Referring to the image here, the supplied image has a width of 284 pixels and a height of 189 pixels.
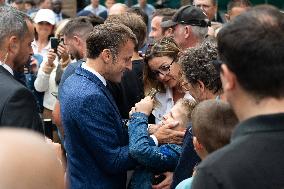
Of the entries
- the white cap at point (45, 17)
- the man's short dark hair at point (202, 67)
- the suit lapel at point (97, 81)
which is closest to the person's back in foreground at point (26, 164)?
the man's short dark hair at point (202, 67)

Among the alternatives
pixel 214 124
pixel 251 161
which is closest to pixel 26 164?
pixel 251 161

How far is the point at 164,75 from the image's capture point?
4.90m

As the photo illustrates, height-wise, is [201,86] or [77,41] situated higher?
[201,86]

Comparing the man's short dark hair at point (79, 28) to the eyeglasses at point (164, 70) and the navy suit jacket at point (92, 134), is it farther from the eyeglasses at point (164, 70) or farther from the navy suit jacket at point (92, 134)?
the navy suit jacket at point (92, 134)

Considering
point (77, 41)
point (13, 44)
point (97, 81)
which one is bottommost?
point (77, 41)

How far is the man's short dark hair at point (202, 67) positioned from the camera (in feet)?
12.9

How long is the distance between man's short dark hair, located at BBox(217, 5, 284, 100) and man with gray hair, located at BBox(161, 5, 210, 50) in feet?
12.0

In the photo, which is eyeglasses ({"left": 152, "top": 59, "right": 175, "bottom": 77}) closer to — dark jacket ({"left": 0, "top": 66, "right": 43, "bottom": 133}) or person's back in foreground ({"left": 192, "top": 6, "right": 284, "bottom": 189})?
dark jacket ({"left": 0, "top": 66, "right": 43, "bottom": 133})

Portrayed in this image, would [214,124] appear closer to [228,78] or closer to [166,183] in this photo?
[228,78]

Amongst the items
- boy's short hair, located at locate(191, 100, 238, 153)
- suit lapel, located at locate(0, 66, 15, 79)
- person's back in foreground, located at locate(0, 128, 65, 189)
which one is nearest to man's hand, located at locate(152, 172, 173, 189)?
suit lapel, located at locate(0, 66, 15, 79)

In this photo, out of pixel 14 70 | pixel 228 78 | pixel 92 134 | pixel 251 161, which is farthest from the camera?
pixel 14 70

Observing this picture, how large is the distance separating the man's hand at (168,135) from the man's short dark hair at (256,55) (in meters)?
1.97

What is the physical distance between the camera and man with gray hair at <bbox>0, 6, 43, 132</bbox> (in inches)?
153

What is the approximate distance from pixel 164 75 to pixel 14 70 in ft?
3.63
